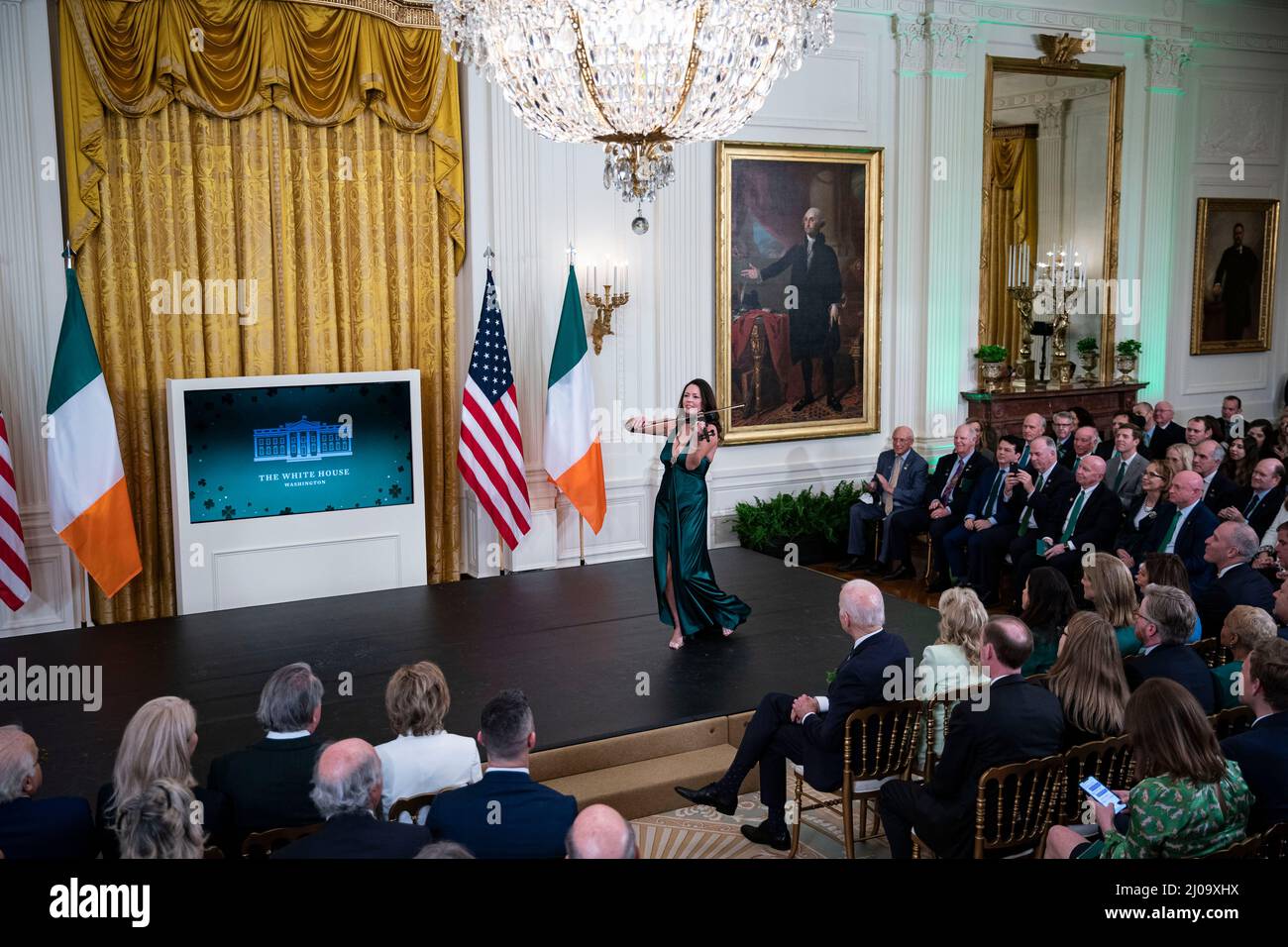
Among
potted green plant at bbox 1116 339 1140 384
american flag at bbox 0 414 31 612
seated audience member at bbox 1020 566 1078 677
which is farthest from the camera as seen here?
potted green plant at bbox 1116 339 1140 384

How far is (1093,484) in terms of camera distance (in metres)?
9.26

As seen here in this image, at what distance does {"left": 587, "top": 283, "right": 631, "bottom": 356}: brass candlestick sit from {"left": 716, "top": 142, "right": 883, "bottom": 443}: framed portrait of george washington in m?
1.21

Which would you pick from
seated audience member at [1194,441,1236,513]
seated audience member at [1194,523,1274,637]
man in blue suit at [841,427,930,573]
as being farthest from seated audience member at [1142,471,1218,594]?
man in blue suit at [841,427,930,573]

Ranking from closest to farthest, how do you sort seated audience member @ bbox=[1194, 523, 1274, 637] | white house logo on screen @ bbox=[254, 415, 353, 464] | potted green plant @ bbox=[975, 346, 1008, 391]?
seated audience member @ bbox=[1194, 523, 1274, 637], white house logo on screen @ bbox=[254, 415, 353, 464], potted green plant @ bbox=[975, 346, 1008, 391]

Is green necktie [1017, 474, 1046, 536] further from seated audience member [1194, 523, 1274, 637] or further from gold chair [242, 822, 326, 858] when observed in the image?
gold chair [242, 822, 326, 858]

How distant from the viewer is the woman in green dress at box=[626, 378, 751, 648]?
7.52 meters

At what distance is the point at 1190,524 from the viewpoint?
8.18 metres

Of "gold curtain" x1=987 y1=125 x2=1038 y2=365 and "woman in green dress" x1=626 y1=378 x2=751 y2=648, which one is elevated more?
"gold curtain" x1=987 y1=125 x2=1038 y2=365

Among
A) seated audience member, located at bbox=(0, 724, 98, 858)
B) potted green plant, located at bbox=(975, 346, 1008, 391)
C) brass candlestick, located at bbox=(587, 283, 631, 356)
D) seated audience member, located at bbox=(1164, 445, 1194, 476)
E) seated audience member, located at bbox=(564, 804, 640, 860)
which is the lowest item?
seated audience member, located at bbox=(0, 724, 98, 858)

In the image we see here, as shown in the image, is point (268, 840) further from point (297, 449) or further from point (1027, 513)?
point (1027, 513)

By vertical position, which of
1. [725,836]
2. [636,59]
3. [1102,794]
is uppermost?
[636,59]

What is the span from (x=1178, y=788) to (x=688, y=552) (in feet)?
14.2

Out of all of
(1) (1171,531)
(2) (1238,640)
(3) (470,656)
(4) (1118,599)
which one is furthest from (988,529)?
(2) (1238,640)

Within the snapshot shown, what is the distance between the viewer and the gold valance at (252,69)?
8422 mm
